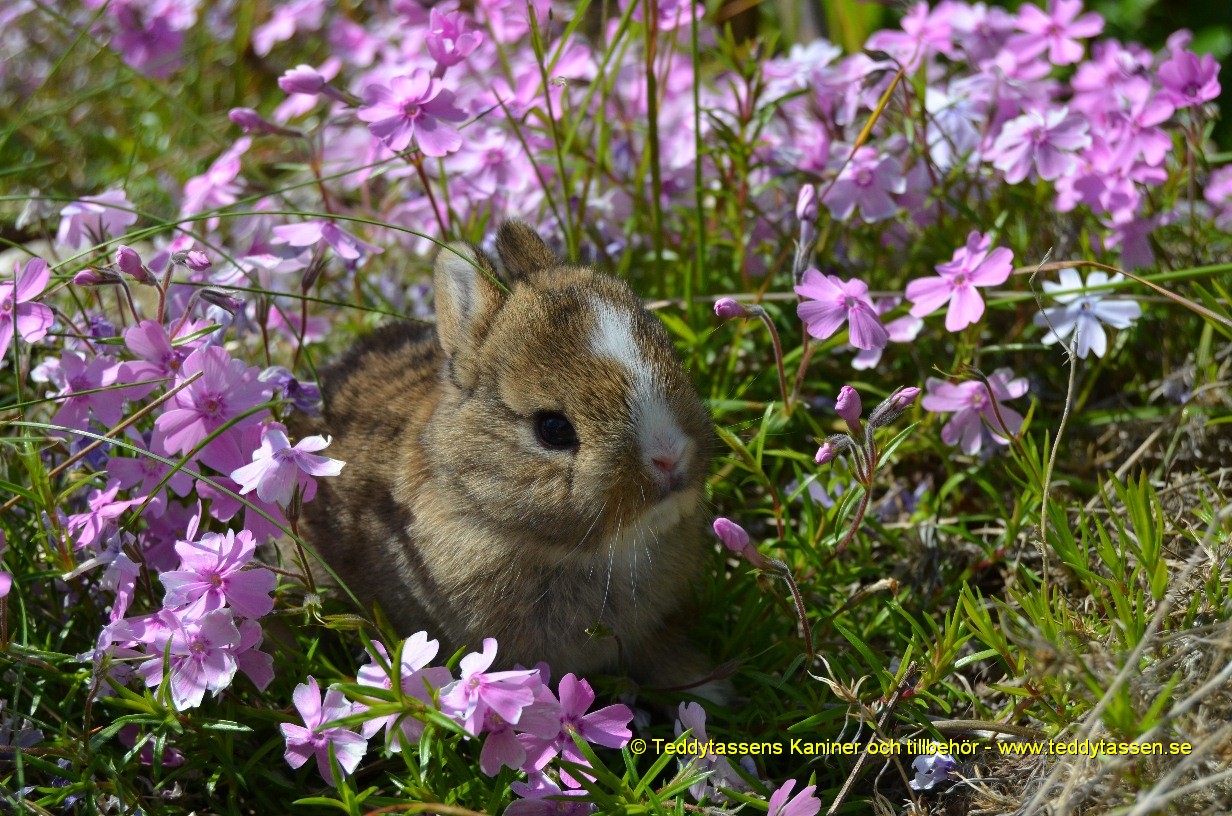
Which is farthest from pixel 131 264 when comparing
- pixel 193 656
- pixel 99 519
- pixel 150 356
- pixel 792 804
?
pixel 792 804

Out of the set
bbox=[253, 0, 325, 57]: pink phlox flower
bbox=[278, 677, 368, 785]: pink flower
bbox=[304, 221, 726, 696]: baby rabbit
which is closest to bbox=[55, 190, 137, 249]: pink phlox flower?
bbox=[304, 221, 726, 696]: baby rabbit

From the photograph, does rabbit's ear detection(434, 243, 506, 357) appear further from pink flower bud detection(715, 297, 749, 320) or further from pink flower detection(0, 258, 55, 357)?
pink flower detection(0, 258, 55, 357)

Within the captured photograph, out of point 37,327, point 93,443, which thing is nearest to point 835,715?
point 93,443

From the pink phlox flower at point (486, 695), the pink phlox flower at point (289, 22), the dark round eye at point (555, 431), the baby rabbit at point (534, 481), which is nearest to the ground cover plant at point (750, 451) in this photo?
the pink phlox flower at point (486, 695)

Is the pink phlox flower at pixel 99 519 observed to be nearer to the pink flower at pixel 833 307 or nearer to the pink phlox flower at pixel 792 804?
the pink phlox flower at pixel 792 804

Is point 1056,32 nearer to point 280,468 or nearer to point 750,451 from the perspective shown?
point 750,451

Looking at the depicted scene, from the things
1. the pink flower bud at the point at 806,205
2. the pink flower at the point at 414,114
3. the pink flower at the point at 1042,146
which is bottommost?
the pink flower at the point at 1042,146
